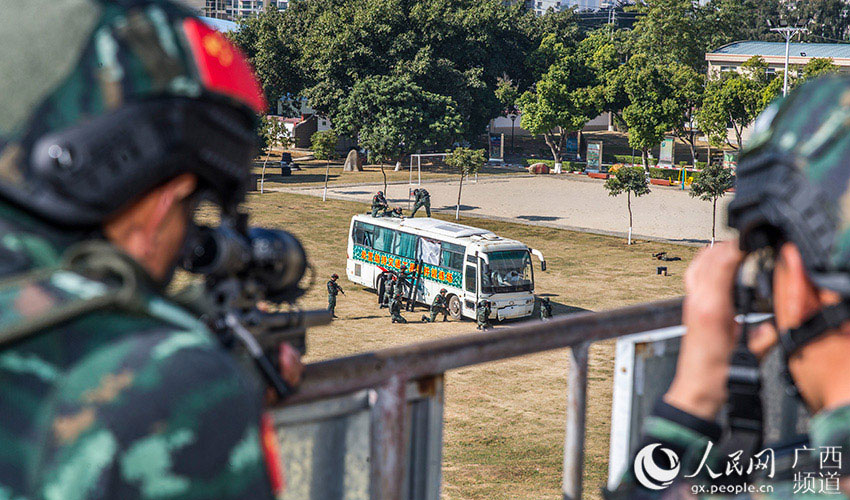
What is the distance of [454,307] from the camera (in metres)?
28.5

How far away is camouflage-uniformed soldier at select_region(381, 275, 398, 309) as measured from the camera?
94.1 feet

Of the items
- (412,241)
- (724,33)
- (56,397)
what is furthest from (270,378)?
(724,33)

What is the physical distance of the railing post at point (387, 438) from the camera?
7.75 feet

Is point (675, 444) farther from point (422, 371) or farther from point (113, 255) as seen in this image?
point (113, 255)

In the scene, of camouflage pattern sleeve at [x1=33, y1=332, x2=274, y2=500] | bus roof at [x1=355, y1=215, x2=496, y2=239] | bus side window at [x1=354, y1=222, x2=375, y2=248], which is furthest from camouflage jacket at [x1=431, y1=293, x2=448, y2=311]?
camouflage pattern sleeve at [x1=33, y1=332, x2=274, y2=500]

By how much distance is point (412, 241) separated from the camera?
3052cm

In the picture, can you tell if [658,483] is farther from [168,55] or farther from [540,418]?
[540,418]

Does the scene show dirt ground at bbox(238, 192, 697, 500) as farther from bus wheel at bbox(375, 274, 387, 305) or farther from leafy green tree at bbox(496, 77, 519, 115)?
leafy green tree at bbox(496, 77, 519, 115)

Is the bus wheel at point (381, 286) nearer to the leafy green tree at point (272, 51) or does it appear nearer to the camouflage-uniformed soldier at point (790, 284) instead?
the camouflage-uniformed soldier at point (790, 284)

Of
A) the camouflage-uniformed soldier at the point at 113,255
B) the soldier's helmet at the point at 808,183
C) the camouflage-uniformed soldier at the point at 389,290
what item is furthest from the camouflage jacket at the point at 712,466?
the camouflage-uniformed soldier at the point at 389,290

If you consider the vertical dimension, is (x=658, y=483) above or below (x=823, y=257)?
below

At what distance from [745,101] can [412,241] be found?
32.5 meters

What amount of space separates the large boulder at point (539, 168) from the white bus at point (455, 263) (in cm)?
3099

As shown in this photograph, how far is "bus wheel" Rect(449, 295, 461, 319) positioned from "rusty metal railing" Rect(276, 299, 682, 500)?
83.3ft
